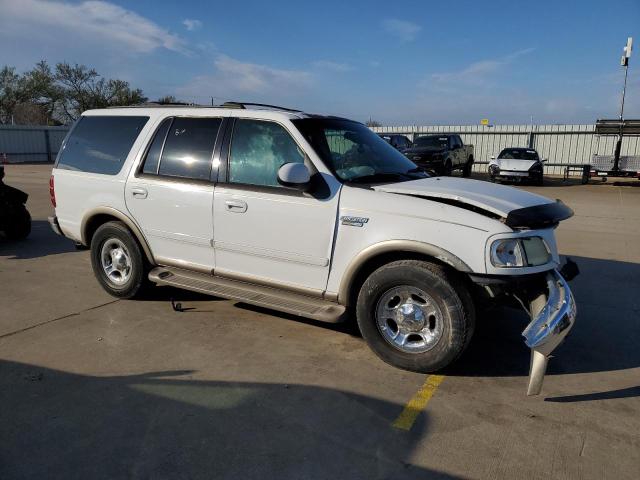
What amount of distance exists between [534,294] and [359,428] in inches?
62.1

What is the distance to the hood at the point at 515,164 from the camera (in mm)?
20922

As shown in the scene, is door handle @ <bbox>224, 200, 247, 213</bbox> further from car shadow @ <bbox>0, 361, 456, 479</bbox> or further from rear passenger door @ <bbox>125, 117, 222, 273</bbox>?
car shadow @ <bbox>0, 361, 456, 479</bbox>

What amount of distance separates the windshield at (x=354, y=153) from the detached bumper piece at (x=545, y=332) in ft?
5.50

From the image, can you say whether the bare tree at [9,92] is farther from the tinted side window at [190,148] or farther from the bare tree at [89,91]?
the tinted side window at [190,148]

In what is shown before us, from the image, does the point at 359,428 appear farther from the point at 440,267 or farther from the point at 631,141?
the point at 631,141

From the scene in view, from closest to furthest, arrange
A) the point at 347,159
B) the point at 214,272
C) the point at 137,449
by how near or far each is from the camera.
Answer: the point at 137,449 → the point at 347,159 → the point at 214,272

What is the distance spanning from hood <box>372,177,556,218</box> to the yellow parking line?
Answer: 50.7 inches

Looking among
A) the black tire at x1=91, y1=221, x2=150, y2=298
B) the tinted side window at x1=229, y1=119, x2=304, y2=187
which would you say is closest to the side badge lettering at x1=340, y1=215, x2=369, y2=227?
the tinted side window at x1=229, y1=119, x2=304, y2=187

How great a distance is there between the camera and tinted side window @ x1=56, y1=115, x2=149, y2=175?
17.4ft

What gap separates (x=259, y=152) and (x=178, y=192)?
0.90 metres

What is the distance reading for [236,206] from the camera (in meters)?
4.44

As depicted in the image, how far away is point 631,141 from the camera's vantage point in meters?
27.7

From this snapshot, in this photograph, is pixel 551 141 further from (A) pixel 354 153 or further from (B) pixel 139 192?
(B) pixel 139 192

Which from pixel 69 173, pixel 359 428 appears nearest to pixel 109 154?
pixel 69 173
